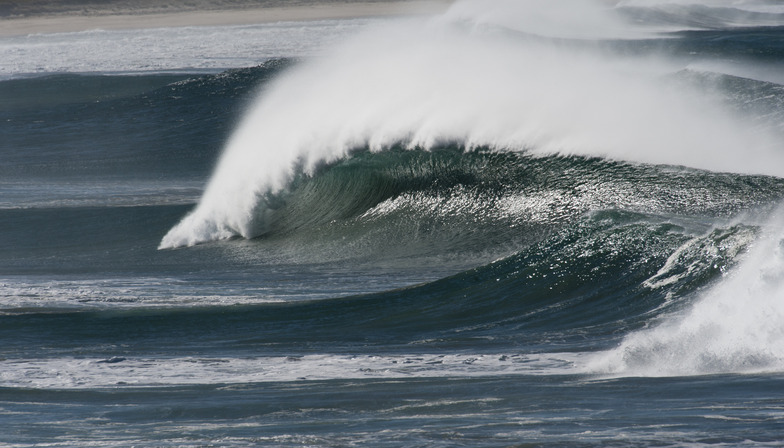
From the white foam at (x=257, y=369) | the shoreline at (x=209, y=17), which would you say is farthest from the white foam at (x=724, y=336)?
the shoreline at (x=209, y=17)

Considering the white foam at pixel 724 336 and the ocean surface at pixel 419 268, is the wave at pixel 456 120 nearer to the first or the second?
the ocean surface at pixel 419 268

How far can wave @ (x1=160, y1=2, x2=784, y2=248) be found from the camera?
29.2 feet

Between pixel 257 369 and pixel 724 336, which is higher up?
pixel 724 336

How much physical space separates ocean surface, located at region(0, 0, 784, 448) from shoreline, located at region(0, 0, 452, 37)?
2305 centimetres

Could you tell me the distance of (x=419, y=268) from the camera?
7.65 m

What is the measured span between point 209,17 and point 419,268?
34.8 meters

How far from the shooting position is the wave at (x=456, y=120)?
891cm

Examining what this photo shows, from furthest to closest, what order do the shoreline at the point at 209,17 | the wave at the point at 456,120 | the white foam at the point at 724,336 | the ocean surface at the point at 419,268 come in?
1. the shoreline at the point at 209,17
2. the wave at the point at 456,120
3. the white foam at the point at 724,336
4. the ocean surface at the point at 419,268

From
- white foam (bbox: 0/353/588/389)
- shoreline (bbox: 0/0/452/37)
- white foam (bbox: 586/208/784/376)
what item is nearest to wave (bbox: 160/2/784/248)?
white foam (bbox: 586/208/784/376)

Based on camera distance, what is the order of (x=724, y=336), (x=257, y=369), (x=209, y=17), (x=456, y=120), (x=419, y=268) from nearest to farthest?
(x=724, y=336), (x=257, y=369), (x=419, y=268), (x=456, y=120), (x=209, y=17)

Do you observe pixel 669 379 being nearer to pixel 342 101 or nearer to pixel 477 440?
pixel 477 440

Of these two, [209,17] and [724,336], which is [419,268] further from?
[209,17]

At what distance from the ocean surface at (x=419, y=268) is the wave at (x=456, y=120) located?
0.13 ft

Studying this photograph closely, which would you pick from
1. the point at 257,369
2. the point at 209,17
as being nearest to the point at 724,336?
the point at 257,369
